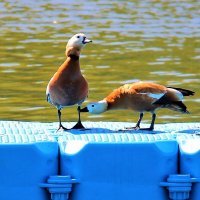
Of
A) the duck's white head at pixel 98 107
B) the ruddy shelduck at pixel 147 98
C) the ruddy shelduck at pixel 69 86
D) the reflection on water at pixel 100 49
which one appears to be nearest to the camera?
the ruddy shelduck at pixel 69 86

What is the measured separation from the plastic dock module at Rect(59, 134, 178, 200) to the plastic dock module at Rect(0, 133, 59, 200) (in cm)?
13

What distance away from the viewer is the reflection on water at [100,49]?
44.1 ft

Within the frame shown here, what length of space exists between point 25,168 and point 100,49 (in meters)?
13.8

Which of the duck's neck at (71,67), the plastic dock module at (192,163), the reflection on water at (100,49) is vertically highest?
the duck's neck at (71,67)

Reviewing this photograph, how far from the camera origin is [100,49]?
20203mm

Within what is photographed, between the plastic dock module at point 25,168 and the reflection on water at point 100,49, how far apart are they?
5.59 meters

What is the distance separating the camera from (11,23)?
26.7 metres

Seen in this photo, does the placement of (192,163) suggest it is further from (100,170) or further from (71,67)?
(71,67)

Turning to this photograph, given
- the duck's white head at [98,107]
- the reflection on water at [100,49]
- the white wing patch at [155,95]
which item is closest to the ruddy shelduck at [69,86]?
the duck's white head at [98,107]

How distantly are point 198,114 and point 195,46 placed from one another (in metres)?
8.59

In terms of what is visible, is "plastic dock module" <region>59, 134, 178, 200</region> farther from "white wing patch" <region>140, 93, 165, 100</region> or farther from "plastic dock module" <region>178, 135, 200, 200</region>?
"white wing patch" <region>140, 93, 165, 100</region>

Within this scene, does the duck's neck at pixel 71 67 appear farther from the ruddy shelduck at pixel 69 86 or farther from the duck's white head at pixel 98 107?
the duck's white head at pixel 98 107

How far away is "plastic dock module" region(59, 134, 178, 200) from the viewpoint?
Answer: 6469 millimetres

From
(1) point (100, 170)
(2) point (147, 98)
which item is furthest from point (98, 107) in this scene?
(1) point (100, 170)
